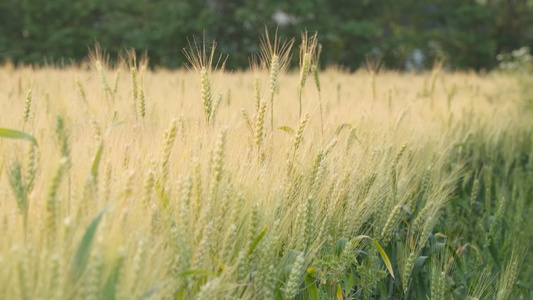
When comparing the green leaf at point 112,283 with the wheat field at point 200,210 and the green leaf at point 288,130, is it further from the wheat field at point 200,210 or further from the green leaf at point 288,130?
the green leaf at point 288,130

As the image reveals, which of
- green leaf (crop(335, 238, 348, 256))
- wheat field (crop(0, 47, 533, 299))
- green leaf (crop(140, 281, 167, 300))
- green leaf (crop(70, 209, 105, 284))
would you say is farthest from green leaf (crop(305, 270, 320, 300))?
green leaf (crop(70, 209, 105, 284))

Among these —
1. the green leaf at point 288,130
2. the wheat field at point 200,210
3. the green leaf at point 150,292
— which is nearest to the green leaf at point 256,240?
the wheat field at point 200,210

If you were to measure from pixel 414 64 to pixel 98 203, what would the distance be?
20.1 metres

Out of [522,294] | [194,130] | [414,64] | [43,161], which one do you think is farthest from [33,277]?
[414,64]

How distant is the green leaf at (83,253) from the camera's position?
861 millimetres

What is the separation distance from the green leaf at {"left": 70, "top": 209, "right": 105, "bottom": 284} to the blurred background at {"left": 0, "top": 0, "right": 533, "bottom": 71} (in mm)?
13043

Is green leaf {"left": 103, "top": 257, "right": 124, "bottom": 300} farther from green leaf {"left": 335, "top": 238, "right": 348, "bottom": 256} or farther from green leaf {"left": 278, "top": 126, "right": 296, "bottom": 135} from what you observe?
green leaf {"left": 278, "top": 126, "right": 296, "bottom": 135}

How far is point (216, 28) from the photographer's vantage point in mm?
15742

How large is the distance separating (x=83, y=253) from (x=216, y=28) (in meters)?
15.3

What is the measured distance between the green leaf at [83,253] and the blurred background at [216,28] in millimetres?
13043

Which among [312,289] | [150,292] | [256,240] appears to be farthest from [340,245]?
[150,292]

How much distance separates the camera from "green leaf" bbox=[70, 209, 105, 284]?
0.86 meters

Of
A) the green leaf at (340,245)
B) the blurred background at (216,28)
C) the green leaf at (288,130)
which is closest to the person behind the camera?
the green leaf at (340,245)

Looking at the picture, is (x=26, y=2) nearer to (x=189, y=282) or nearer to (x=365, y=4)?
(x=365, y=4)
